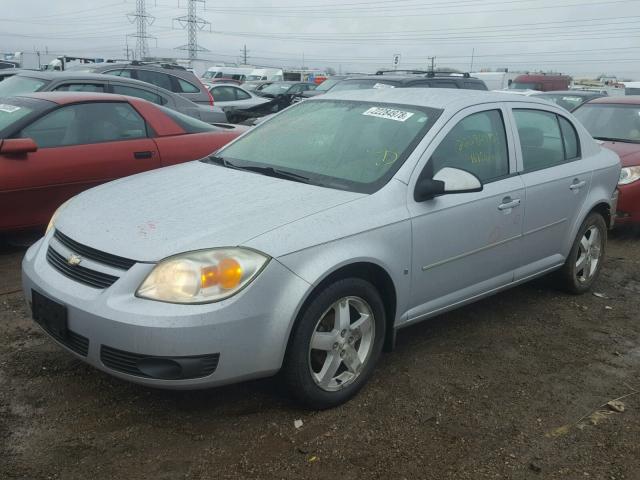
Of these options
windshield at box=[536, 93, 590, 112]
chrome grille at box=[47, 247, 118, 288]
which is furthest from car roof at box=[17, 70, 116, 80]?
windshield at box=[536, 93, 590, 112]

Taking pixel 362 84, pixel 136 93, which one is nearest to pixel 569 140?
pixel 136 93

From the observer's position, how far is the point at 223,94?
16609mm

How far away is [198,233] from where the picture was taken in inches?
114

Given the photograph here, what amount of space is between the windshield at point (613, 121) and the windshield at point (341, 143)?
4767mm

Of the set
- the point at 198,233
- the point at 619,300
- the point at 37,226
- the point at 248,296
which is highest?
the point at 198,233

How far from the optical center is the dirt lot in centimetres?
278

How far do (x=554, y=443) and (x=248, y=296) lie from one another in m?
1.61

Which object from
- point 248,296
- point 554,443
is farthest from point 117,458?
point 554,443

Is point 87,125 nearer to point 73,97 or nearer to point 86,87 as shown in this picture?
point 73,97

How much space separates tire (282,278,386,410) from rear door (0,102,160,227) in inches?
125

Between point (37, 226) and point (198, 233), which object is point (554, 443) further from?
point (37, 226)

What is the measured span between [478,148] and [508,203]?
1.29ft

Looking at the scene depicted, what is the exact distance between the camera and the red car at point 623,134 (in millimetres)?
6723

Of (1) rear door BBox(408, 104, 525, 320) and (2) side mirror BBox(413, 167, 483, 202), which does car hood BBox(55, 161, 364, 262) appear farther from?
(1) rear door BBox(408, 104, 525, 320)
